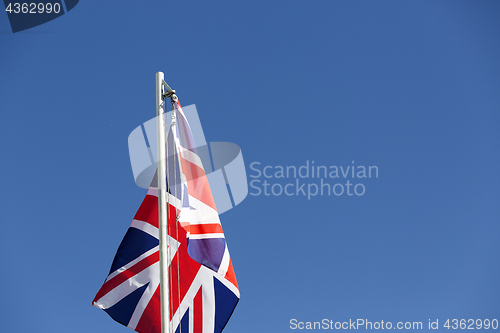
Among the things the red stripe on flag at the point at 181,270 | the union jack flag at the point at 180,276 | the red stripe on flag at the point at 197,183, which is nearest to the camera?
the union jack flag at the point at 180,276

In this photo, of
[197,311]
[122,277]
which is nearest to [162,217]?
[122,277]

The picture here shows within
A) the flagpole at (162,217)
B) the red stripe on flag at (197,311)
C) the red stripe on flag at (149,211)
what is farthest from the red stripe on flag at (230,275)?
the red stripe on flag at (149,211)

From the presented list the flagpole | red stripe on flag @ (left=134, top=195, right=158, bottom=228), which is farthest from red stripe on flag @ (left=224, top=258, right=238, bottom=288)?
red stripe on flag @ (left=134, top=195, right=158, bottom=228)

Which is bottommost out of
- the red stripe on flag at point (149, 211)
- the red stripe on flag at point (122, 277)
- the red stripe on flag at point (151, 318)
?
the red stripe on flag at point (151, 318)

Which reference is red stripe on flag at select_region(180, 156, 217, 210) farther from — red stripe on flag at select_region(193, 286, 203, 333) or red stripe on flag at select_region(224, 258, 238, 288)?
red stripe on flag at select_region(193, 286, 203, 333)

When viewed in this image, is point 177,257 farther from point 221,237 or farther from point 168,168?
point 168,168

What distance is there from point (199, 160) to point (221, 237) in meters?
1.79

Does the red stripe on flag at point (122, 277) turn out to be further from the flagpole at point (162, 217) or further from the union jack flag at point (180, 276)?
the flagpole at point (162, 217)

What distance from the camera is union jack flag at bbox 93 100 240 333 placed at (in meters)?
9.57

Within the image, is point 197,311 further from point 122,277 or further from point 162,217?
point 162,217

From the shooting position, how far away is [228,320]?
31.9 ft

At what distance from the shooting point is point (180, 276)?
9.86m

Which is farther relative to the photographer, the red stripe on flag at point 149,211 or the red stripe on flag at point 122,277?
the red stripe on flag at point 149,211

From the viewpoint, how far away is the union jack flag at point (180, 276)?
9570 mm
